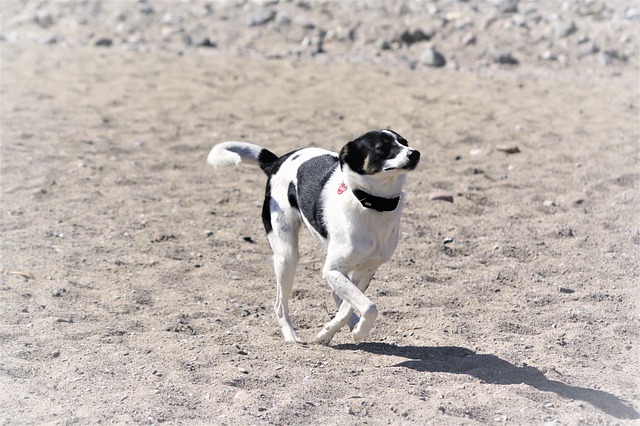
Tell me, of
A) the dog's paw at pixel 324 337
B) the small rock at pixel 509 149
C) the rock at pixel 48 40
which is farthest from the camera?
the rock at pixel 48 40

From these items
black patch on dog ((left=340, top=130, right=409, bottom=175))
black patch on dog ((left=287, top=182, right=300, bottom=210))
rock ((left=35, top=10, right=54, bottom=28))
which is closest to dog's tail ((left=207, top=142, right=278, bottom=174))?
black patch on dog ((left=287, top=182, right=300, bottom=210))

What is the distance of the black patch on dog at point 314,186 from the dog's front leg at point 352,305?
11.5 inches

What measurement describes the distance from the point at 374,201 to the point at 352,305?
0.59 metres

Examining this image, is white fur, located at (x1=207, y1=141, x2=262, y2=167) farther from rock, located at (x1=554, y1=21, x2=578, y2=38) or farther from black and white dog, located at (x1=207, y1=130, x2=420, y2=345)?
rock, located at (x1=554, y1=21, x2=578, y2=38)

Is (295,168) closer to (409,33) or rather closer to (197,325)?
(197,325)

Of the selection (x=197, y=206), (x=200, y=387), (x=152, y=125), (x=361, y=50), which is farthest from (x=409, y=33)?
(x=200, y=387)

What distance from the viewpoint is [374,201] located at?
5094 mm

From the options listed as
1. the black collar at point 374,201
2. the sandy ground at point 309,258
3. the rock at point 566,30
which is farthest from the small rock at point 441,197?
the rock at point 566,30

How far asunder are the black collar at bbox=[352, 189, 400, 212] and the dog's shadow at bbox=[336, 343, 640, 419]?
89 cm

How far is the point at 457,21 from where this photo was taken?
46.9 feet

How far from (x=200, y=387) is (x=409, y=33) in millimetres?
10181

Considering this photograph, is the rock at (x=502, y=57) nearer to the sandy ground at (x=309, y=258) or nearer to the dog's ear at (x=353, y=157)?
the sandy ground at (x=309, y=258)

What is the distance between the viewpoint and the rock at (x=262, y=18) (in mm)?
15336

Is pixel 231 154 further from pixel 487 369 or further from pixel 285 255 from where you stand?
pixel 487 369
